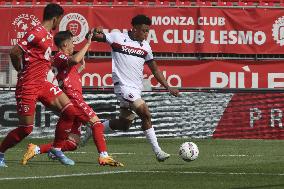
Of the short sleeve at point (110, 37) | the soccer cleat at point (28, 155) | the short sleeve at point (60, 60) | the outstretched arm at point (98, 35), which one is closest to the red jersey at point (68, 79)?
the short sleeve at point (60, 60)

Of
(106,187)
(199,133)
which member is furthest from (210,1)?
(106,187)

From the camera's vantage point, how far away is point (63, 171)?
485 inches

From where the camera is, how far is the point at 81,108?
14102 mm

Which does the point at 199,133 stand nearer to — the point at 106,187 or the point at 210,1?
the point at 210,1

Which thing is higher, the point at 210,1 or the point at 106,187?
the point at 210,1

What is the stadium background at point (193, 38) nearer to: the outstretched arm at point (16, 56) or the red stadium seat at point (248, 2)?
the red stadium seat at point (248, 2)

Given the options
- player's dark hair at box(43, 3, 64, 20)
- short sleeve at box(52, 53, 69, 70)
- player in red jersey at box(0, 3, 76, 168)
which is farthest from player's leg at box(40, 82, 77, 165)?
player's dark hair at box(43, 3, 64, 20)

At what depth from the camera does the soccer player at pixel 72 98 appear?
43.4ft

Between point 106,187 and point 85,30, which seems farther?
point 85,30

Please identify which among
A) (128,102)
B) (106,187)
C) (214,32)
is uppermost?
(214,32)

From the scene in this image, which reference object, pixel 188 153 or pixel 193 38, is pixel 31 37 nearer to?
pixel 188 153

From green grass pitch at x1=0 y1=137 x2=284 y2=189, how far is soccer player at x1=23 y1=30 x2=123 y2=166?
21 centimetres

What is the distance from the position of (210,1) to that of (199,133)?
22.5 ft

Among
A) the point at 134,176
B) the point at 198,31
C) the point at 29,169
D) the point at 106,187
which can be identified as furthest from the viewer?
the point at 198,31
